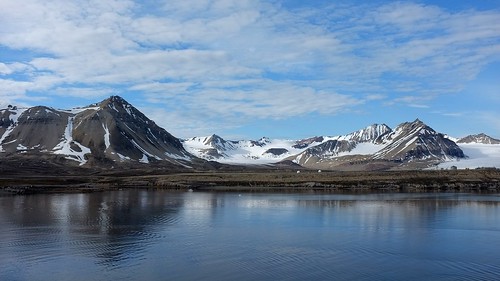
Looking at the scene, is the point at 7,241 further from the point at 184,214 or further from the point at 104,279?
the point at 184,214

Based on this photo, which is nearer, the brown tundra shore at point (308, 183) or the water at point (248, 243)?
the water at point (248, 243)

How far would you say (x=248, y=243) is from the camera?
3506 centimetres

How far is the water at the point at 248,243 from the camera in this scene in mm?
26812

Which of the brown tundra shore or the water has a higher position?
the brown tundra shore

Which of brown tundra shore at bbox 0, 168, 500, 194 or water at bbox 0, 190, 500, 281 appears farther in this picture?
brown tundra shore at bbox 0, 168, 500, 194

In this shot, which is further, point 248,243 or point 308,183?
point 308,183

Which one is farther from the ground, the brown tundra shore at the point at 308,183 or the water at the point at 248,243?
the brown tundra shore at the point at 308,183

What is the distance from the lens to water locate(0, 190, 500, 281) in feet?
88.0

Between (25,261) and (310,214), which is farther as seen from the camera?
(310,214)

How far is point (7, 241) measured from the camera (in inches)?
1394

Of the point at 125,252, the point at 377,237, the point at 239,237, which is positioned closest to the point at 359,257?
the point at 377,237

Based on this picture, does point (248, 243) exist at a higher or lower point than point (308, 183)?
lower

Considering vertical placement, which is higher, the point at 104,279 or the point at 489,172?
the point at 489,172

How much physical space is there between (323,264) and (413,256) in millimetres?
6302
